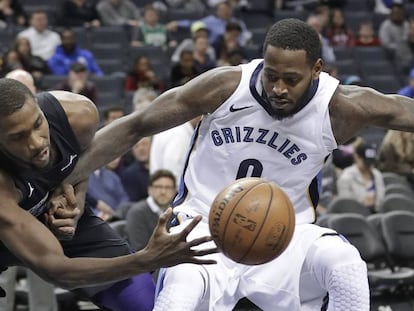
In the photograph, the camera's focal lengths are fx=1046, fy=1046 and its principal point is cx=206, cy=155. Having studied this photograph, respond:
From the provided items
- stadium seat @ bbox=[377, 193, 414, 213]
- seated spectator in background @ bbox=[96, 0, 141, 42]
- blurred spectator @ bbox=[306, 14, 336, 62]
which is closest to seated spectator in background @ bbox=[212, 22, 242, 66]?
blurred spectator @ bbox=[306, 14, 336, 62]

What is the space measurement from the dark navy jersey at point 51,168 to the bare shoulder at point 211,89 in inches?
22.3

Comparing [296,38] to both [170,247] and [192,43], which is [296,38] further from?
[192,43]

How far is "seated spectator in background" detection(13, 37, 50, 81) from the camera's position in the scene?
11.8m

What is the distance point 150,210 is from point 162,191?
0.68 ft

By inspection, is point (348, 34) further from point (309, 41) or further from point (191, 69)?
point (309, 41)

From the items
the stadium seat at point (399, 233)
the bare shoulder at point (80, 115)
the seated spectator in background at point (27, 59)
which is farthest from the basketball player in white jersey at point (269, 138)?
the seated spectator in background at point (27, 59)

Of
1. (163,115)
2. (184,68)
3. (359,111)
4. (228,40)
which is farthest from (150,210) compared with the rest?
(228,40)

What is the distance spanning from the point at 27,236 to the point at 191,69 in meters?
8.07

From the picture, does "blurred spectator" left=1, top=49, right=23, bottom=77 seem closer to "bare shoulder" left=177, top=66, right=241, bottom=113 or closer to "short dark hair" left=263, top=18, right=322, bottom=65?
"bare shoulder" left=177, top=66, right=241, bottom=113

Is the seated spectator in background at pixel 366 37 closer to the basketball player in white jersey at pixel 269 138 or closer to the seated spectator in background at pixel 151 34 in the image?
the seated spectator in background at pixel 151 34

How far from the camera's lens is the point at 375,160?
10.2 m

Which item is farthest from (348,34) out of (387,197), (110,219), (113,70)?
(110,219)

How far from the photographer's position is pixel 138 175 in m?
9.27

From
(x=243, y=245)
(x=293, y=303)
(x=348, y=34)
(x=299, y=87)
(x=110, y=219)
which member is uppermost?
(x=299, y=87)
